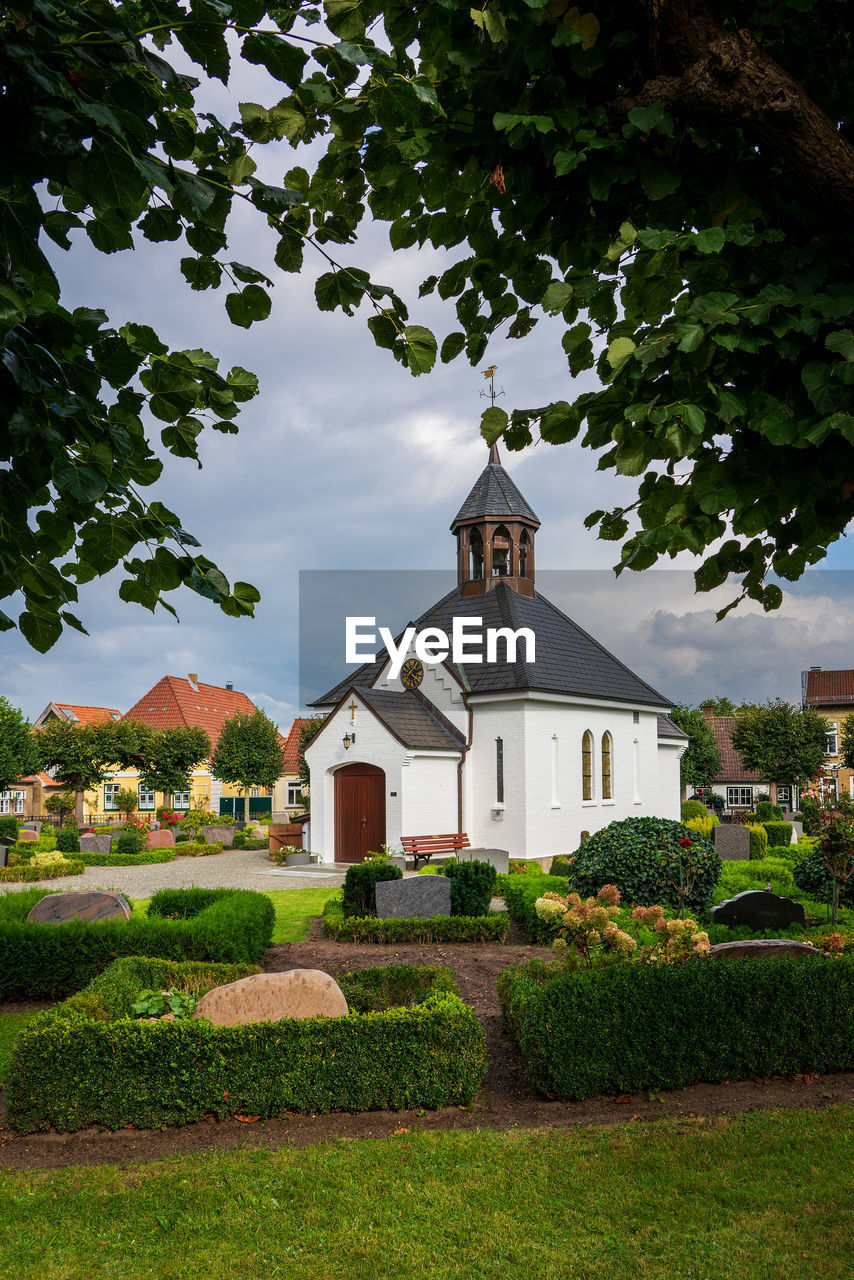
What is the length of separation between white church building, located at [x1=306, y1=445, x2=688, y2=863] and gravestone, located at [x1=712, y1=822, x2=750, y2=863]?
4.61m

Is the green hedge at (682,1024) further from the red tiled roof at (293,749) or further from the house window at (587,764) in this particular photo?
the red tiled roof at (293,749)

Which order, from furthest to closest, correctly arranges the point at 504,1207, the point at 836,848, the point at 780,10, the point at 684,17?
the point at 836,848 < the point at 504,1207 < the point at 780,10 < the point at 684,17

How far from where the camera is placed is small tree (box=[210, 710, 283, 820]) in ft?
131

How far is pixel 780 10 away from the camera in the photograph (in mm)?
3434

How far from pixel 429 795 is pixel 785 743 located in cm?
2751

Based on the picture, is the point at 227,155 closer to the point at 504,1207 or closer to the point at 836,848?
the point at 504,1207

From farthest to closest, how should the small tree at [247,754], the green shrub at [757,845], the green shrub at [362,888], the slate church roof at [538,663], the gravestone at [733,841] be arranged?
the small tree at [247,754] → the slate church roof at [538,663] → the green shrub at [757,845] → the gravestone at [733,841] → the green shrub at [362,888]

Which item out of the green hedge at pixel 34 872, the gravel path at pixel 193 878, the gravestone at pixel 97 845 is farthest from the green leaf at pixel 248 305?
the gravestone at pixel 97 845

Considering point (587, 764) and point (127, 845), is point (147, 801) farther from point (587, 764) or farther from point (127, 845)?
point (587, 764)

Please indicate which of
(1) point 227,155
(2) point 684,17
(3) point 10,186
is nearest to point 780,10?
(2) point 684,17

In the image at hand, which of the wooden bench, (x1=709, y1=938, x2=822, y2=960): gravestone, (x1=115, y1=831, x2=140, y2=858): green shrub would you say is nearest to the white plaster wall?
the wooden bench

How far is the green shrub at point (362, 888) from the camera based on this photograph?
13922 millimetres

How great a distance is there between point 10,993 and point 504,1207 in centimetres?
786

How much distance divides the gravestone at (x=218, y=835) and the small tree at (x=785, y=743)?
2626 cm
